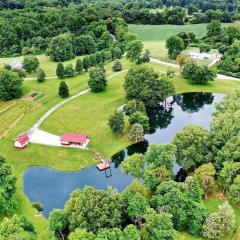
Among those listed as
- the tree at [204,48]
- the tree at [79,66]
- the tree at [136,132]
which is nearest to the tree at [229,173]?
the tree at [136,132]

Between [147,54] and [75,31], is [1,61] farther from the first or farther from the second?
[147,54]

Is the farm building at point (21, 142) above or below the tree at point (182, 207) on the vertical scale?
below

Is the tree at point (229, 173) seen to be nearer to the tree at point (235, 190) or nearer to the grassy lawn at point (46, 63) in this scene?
the tree at point (235, 190)

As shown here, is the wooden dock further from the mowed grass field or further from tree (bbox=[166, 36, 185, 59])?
the mowed grass field

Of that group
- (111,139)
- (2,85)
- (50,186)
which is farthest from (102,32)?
(50,186)

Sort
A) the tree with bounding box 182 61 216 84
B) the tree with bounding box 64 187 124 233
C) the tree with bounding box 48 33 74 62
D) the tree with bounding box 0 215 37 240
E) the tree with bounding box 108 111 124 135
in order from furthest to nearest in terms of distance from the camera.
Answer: the tree with bounding box 48 33 74 62 → the tree with bounding box 182 61 216 84 → the tree with bounding box 108 111 124 135 → the tree with bounding box 64 187 124 233 → the tree with bounding box 0 215 37 240

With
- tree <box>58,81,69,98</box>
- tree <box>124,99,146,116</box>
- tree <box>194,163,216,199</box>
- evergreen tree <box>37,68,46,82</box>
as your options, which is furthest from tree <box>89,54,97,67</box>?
tree <box>194,163,216,199</box>
